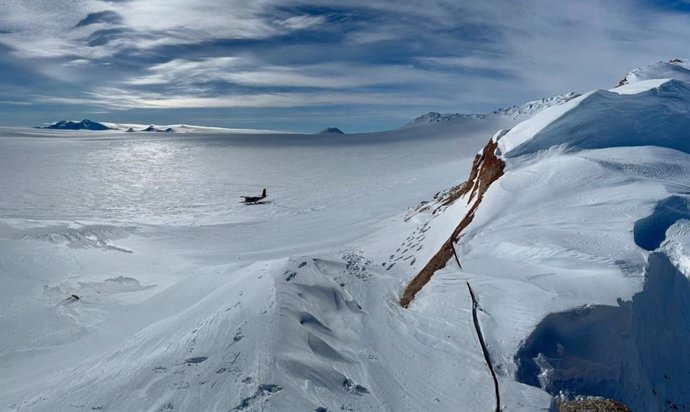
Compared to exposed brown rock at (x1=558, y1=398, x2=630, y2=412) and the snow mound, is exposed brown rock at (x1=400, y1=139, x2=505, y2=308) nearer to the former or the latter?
exposed brown rock at (x1=558, y1=398, x2=630, y2=412)

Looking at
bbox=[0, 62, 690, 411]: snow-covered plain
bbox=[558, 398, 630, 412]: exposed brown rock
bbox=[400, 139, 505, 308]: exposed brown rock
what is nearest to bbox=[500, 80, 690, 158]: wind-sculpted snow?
bbox=[0, 62, 690, 411]: snow-covered plain

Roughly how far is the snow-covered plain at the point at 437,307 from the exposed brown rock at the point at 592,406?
158mm

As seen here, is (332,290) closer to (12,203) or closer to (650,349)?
(650,349)

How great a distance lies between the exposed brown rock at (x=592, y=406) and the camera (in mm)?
3985

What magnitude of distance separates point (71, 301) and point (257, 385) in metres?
6.47

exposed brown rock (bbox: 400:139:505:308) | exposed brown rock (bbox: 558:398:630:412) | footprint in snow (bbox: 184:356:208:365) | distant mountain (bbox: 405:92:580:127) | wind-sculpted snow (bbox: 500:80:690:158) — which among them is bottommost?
footprint in snow (bbox: 184:356:208:365)

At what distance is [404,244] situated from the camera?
34.8 feet

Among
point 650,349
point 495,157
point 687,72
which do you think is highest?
point 687,72

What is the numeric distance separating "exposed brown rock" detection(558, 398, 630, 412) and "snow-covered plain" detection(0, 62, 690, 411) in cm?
16

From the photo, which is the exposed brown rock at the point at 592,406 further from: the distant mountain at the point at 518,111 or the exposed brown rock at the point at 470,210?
the distant mountain at the point at 518,111

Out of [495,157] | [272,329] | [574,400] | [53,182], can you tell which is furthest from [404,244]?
[53,182]

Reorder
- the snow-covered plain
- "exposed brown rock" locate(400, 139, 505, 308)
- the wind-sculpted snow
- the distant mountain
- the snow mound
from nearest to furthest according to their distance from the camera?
the snow-covered plain, "exposed brown rock" locate(400, 139, 505, 308), the wind-sculpted snow, the snow mound, the distant mountain

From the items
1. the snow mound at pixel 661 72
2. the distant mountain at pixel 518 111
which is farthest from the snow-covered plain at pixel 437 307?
the distant mountain at pixel 518 111

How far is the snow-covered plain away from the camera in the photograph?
440 cm
